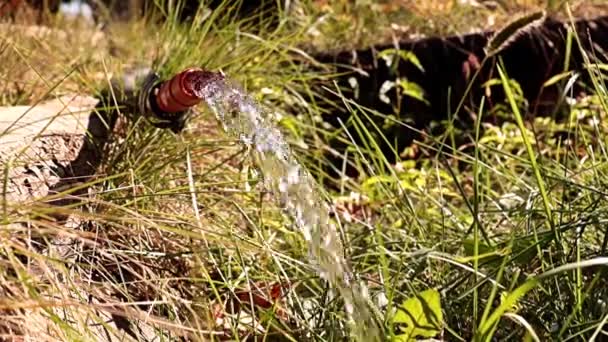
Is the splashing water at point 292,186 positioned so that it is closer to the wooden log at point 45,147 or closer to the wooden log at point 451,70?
the wooden log at point 45,147

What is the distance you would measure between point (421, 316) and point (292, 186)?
366 mm

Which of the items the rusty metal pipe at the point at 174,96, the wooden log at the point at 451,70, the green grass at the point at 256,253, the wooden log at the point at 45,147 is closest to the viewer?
the green grass at the point at 256,253

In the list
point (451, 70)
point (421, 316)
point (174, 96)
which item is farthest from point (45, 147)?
point (451, 70)

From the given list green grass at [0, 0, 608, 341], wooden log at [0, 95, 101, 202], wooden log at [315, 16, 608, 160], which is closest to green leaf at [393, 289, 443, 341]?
green grass at [0, 0, 608, 341]

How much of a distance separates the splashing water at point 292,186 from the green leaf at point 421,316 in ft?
0.14

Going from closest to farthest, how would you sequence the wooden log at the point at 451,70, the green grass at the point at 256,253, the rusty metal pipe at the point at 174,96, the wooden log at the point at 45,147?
the green grass at the point at 256,253 < the wooden log at the point at 45,147 < the rusty metal pipe at the point at 174,96 < the wooden log at the point at 451,70

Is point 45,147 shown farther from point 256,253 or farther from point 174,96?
point 256,253

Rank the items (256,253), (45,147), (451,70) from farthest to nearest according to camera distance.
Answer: (451,70) → (45,147) → (256,253)

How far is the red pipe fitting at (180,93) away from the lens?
1.80 m

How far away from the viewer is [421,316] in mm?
1331

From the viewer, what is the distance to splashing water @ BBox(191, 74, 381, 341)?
1381mm

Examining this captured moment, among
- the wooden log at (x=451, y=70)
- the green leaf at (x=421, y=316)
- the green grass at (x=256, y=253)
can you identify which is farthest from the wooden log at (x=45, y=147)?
the wooden log at (x=451, y=70)

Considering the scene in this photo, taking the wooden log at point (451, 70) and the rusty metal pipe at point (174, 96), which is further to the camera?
the wooden log at point (451, 70)

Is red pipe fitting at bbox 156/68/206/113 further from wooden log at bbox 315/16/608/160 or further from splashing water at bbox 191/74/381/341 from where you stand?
wooden log at bbox 315/16/608/160
